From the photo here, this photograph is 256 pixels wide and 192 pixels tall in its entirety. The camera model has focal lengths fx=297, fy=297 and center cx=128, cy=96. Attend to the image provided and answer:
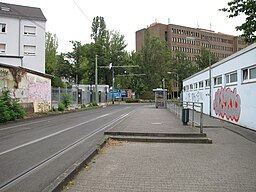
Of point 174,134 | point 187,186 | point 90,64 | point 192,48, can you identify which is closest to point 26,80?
point 174,134

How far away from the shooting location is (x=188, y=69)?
7531 centimetres

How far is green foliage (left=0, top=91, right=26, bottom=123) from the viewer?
714 inches

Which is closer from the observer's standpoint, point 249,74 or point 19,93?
point 249,74

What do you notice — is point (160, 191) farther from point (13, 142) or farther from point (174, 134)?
point (13, 142)

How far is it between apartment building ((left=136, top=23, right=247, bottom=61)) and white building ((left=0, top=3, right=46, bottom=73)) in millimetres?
61600

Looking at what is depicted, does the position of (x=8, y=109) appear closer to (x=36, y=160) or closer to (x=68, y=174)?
(x=36, y=160)

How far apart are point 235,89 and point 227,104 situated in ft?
5.81

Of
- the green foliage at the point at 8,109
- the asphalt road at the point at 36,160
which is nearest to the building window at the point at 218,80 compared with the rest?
the asphalt road at the point at 36,160

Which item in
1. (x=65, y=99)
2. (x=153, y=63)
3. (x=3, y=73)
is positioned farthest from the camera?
(x=153, y=63)

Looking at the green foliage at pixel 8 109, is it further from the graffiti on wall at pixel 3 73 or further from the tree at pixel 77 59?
the tree at pixel 77 59

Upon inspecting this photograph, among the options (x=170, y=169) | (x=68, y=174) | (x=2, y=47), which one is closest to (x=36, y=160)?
(x=68, y=174)

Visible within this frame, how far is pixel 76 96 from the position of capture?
40.6 metres

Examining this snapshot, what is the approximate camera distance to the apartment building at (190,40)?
104 meters

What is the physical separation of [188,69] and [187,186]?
7189 centimetres
